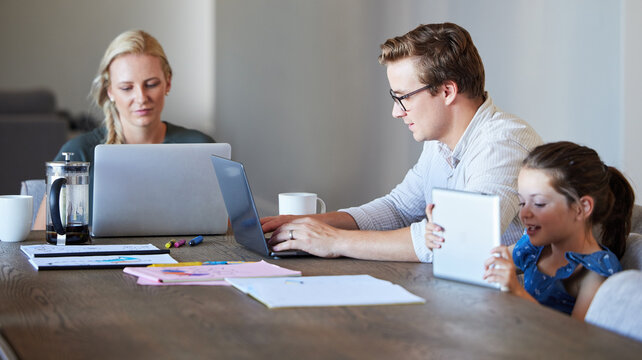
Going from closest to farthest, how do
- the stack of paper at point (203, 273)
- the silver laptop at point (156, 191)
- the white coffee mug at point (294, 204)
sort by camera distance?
the stack of paper at point (203, 273)
the silver laptop at point (156, 191)
the white coffee mug at point (294, 204)

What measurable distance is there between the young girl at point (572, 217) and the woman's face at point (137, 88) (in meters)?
1.56

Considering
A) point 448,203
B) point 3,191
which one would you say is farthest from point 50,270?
point 3,191

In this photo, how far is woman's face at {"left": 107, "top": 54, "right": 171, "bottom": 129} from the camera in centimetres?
268

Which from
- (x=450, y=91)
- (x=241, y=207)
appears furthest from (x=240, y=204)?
(x=450, y=91)

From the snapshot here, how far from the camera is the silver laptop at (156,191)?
75.2 inches

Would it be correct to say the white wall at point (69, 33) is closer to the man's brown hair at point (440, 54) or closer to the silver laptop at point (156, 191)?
the silver laptop at point (156, 191)

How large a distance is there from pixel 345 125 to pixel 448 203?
2.77 m

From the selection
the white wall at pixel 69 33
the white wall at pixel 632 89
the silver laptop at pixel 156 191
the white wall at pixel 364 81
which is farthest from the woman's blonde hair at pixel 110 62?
the white wall at pixel 69 33

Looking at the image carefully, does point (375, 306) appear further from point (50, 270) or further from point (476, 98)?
point (476, 98)

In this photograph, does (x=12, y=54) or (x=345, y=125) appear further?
(x=12, y=54)

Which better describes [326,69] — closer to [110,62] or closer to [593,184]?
[110,62]

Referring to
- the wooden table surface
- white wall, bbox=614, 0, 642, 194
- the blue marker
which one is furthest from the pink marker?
white wall, bbox=614, 0, 642, 194

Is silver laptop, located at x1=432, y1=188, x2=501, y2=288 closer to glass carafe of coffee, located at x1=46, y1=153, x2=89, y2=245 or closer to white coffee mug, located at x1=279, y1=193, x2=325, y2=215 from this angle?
white coffee mug, located at x1=279, y1=193, x2=325, y2=215

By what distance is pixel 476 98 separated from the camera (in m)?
1.87
